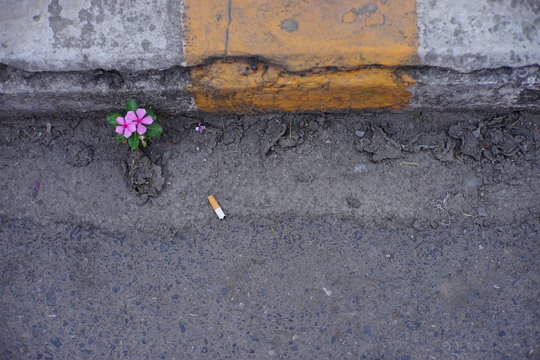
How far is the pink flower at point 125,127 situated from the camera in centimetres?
216

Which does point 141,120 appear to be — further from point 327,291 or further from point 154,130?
point 327,291

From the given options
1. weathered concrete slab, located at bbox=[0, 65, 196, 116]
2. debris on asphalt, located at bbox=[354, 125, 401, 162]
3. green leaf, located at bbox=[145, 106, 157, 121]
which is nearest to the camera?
weathered concrete slab, located at bbox=[0, 65, 196, 116]

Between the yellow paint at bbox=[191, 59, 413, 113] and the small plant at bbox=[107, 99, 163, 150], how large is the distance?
21cm

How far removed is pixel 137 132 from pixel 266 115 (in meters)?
0.57

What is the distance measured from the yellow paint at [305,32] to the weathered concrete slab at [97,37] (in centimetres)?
9

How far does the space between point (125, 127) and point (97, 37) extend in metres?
0.37

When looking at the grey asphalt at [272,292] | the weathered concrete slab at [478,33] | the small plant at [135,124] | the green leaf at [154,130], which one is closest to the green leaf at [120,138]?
the small plant at [135,124]

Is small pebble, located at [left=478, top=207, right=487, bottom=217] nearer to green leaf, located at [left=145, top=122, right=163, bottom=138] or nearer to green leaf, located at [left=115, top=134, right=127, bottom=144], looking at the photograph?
green leaf, located at [left=145, top=122, right=163, bottom=138]

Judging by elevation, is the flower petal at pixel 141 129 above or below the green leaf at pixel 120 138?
above

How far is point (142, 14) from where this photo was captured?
6.81 ft

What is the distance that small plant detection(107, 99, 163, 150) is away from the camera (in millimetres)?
2156

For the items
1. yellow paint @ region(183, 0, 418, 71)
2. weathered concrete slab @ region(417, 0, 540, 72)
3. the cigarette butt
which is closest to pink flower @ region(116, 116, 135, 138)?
yellow paint @ region(183, 0, 418, 71)

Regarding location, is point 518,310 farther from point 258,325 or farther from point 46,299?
point 46,299

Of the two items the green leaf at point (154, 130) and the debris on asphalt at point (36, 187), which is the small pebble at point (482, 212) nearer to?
the green leaf at point (154, 130)
